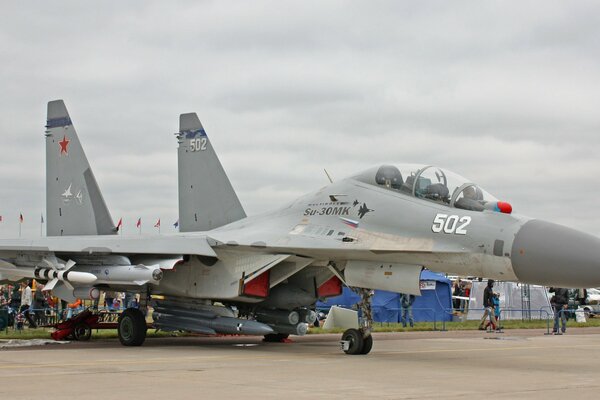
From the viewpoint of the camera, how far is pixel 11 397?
7395mm

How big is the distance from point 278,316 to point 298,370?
4857 mm

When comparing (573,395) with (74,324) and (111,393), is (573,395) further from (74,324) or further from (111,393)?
(74,324)

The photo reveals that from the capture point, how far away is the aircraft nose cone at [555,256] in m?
10.1

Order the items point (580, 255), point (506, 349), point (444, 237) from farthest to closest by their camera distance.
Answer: point (506, 349) < point (444, 237) < point (580, 255)

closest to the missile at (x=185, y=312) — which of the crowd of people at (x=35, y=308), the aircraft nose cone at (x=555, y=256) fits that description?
the crowd of people at (x=35, y=308)

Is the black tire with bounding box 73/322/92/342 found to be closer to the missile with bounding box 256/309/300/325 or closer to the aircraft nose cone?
the missile with bounding box 256/309/300/325

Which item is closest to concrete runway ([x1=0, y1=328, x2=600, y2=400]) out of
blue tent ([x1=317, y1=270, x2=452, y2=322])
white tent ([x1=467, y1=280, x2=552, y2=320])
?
blue tent ([x1=317, y1=270, x2=452, y2=322])

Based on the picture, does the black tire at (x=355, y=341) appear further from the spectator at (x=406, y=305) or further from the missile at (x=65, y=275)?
the spectator at (x=406, y=305)

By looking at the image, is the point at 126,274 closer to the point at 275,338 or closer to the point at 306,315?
the point at 306,315

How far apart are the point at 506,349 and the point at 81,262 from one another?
24.0ft

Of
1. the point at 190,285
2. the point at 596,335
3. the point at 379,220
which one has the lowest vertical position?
the point at 596,335

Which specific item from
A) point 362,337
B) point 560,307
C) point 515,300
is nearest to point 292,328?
point 362,337

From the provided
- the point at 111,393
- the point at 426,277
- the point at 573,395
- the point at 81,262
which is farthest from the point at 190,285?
the point at 426,277

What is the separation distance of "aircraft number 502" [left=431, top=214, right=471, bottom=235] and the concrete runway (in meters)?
1.74
